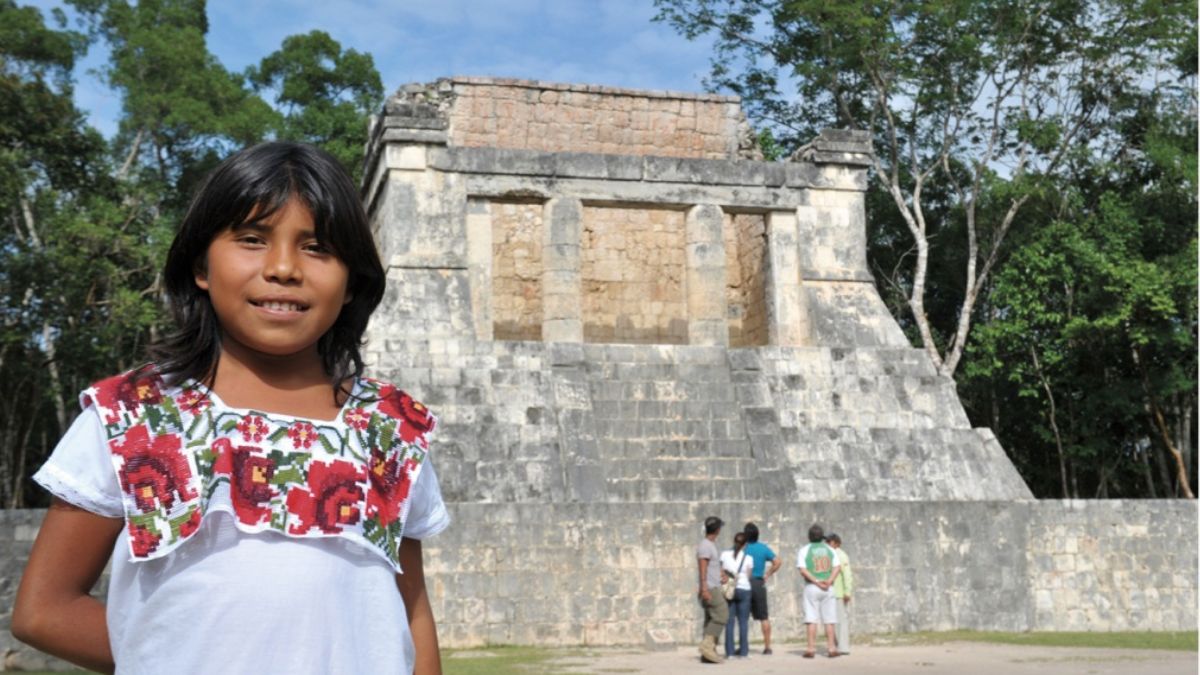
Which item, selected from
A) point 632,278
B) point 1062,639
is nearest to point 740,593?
point 1062,639

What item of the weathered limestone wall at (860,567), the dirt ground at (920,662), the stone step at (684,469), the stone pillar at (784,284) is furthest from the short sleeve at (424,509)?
the stone pillar at (784,284)

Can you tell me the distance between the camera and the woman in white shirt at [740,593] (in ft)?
39.7

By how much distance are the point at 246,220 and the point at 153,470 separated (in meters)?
0.38

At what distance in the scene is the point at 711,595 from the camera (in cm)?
1184

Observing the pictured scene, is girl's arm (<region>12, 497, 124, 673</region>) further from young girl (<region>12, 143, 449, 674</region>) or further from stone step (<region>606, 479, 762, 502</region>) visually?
stone step (<region>606, 479, 762, 502</region>)

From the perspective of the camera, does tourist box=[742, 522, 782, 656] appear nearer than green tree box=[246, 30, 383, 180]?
Yes

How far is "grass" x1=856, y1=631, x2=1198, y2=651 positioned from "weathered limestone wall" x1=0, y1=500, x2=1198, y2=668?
0.24 metres

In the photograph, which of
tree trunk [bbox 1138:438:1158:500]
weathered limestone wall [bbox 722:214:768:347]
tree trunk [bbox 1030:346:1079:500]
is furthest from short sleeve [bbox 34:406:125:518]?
tree trunk [bbox 1138:438:1158:500]

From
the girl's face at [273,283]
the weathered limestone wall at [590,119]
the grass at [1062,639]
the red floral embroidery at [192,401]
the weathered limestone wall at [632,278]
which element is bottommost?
the grass at [1062,639]

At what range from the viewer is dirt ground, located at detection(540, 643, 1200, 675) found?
10250 millimetres

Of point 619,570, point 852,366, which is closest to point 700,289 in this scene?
point 852,366

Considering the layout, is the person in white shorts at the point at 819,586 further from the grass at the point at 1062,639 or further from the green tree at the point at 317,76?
the green tree at the point at 317,76

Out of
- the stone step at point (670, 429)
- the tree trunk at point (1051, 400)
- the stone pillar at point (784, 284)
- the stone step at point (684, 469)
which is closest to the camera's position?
the stone step at point (684, 469)

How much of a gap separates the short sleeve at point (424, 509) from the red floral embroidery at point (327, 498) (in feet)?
0.51
